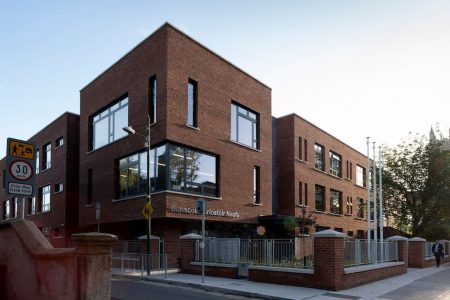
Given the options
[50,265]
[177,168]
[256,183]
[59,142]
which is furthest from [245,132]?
[50,265]

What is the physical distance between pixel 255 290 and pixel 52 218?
2703 centimetres

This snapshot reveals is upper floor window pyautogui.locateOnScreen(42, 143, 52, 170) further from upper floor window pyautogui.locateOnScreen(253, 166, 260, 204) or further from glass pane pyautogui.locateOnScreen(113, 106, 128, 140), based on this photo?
upper floor window pyautogui.locateOnScreen(253, 166, 260, 204)

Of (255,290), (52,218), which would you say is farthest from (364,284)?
(52,218)

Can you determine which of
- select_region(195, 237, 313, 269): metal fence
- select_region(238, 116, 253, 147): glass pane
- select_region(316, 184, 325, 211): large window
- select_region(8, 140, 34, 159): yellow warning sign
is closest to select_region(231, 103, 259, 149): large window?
select_region(238, 116, 253, 147): glass pane

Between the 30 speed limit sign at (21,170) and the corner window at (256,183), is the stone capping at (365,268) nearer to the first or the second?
the 30 speed limit sign at (21,170)

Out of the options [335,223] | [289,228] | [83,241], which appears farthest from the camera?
[335,223]

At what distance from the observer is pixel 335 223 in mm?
44625

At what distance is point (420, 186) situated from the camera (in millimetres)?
38969

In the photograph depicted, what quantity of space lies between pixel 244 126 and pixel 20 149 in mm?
22145

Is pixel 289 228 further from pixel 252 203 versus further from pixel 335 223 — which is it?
pixel 335 223

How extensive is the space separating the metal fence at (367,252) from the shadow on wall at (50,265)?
447 inches

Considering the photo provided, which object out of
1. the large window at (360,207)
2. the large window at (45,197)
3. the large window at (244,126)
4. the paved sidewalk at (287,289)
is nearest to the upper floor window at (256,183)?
the large window at (244,126)

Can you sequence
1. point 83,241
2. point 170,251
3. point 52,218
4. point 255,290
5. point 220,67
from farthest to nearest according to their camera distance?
point 52,218 → point 220,67 → point 170,251 → point 255,290 → point 83,241

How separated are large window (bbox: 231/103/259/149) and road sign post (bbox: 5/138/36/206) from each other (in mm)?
20141
